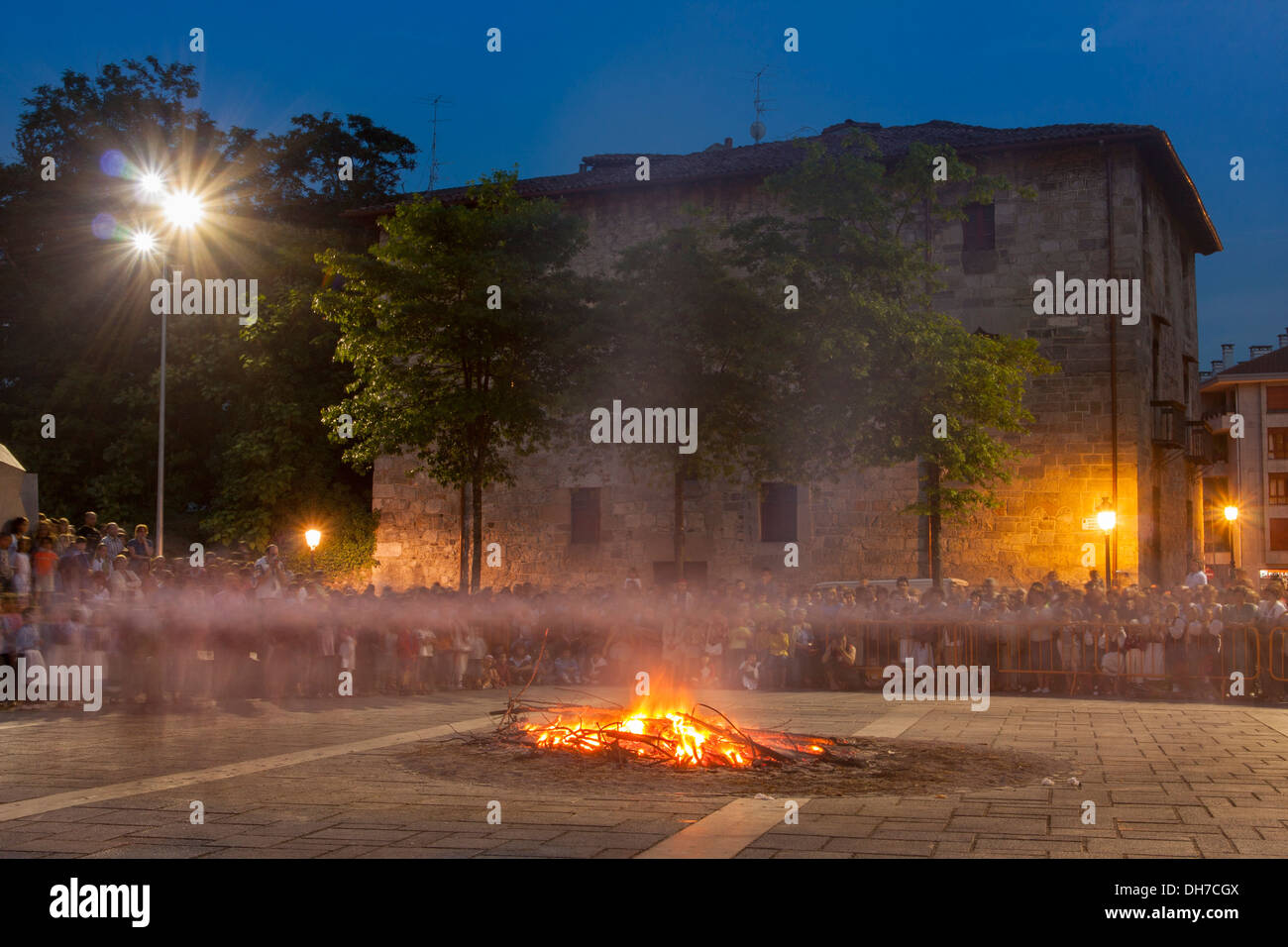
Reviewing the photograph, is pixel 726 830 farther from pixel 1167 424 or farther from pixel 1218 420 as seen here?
pixel 1218 420

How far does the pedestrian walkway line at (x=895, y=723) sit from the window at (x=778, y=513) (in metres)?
19.2

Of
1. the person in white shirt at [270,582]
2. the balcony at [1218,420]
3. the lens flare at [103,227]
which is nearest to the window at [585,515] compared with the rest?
the person in white shirt at [270,582]

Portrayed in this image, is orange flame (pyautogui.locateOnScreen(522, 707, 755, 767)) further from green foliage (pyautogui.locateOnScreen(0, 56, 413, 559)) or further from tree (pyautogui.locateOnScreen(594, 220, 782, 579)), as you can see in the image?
green foliage (pyautogui.locateOnScreen(0, 56, 413, 559))

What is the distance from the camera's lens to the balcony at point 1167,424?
33281mm

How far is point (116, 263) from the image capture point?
4222cm

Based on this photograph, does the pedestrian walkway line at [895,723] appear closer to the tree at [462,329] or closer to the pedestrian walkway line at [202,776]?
the pedestrian walkway line at [202,776]

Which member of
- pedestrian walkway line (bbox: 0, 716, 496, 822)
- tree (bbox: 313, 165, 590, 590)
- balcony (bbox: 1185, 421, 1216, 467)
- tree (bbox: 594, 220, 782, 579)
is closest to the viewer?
pedestrian walkway line (bbox: 0, 716, 496, 822)

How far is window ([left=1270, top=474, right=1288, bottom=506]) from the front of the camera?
66938 millimetres

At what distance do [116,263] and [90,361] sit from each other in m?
3.38

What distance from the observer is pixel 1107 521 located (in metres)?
27.7

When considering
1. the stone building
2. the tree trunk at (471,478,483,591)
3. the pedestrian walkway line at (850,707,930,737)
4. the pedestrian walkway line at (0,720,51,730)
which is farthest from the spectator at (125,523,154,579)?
the stone building

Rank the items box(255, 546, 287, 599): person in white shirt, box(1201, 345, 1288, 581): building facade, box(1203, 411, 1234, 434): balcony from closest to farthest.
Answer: box(255, 546, 287, 599): person in white shirt, box(1201, 345, 1288, 581): building facade, box(1203, 411, 1234, 434): balcony

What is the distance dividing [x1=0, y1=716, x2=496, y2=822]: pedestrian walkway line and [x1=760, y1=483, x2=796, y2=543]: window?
22.6m

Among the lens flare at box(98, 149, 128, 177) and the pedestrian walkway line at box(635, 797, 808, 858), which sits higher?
the lens flare at box(98, 149, 128, 177)
